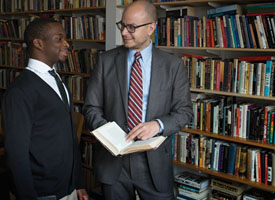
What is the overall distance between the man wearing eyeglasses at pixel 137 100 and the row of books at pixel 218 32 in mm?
831

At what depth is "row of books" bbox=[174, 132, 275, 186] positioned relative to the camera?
227 cm

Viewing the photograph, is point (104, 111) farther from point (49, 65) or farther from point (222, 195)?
point (222, 195)

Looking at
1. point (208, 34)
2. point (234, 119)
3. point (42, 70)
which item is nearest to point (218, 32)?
point (208, 34)

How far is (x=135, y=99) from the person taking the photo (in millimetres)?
1668

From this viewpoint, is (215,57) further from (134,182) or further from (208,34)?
(134,182)

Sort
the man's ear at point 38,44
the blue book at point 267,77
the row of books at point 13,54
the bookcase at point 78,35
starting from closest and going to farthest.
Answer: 1. the man's ear at point 38,44
2. the blue book at point 267,77
3. the bookcase at point 78,35
4. the row of books at point 13,54

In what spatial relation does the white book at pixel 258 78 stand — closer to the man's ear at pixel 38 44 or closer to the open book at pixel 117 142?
the open book at pixel 117 142

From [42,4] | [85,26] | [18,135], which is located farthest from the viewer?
[42,4]

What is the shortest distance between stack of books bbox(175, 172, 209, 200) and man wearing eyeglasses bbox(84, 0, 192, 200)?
0.99m

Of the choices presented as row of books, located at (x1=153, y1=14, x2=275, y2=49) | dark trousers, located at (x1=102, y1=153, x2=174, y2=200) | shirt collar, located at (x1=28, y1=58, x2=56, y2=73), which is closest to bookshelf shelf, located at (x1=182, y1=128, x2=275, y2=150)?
row of books, located at (x1=153, y1=14, x2=275, y2=49)

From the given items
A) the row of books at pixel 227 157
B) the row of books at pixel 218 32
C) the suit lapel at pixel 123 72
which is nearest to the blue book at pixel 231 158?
the row of books at pixel 227 157

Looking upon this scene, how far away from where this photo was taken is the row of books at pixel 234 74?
2221 millimetres

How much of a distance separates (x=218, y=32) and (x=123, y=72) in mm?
1067

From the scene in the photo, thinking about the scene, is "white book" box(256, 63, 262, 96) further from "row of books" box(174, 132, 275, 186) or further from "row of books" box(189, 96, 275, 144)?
"row of books" box(174, 132, 275, 186)
